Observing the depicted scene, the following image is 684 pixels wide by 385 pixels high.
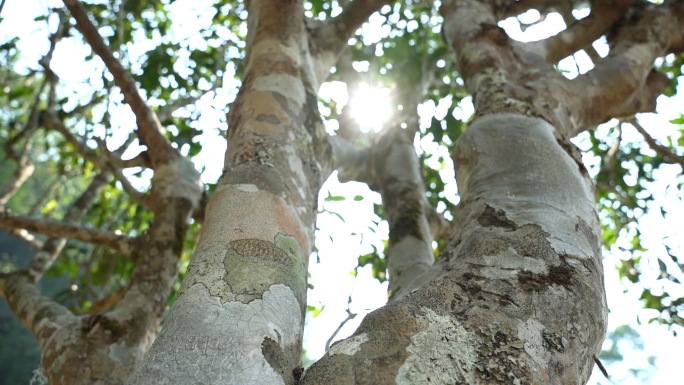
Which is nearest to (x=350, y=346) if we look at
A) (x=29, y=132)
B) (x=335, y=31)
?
(x=335, y=31)

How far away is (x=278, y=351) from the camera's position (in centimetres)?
109

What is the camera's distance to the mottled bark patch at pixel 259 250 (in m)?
1.25

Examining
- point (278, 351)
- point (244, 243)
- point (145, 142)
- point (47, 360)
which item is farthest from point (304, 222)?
point (145, 142)

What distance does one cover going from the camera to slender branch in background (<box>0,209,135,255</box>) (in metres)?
2.97

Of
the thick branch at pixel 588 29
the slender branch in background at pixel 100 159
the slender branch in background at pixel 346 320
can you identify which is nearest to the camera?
the slender branch in background at pixel 346 320

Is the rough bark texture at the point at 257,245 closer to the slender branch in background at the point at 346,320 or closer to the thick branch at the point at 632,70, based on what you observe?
the slender branch in background at the point at 346,320

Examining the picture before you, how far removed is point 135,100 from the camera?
278 centimetres

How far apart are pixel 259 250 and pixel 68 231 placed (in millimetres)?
2315

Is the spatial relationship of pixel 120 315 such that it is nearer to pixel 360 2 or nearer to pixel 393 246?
pixel 393 246

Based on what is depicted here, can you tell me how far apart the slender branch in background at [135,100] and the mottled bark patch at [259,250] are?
1710 millimetres

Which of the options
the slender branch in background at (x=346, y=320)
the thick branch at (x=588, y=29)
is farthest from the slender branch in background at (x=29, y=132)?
the thick branch at (x=588, y=29)

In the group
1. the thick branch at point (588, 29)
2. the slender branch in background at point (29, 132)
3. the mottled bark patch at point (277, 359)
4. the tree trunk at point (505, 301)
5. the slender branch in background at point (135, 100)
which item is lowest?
the mottled bark patch at point (277, 359)

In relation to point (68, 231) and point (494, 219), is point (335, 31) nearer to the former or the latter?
point (494, 219)

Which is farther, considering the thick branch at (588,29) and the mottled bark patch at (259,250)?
the thick branch at (588,29)
